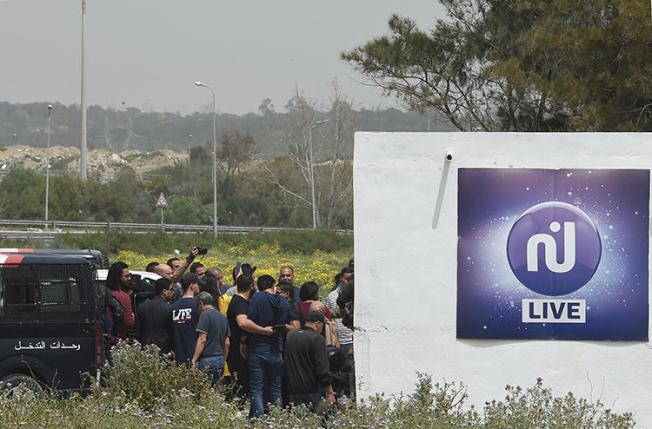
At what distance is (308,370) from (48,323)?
3196 mm

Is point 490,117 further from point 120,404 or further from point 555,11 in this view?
point 120,404

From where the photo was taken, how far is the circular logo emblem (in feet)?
33.9

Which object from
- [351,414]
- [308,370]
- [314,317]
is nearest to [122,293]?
[314,317]

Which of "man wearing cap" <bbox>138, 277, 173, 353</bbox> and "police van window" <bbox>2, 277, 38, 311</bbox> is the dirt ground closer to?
"man wearing cap" <bbox>138, 277, 173, 353</bbox>

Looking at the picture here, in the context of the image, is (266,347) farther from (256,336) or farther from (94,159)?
(94,159)

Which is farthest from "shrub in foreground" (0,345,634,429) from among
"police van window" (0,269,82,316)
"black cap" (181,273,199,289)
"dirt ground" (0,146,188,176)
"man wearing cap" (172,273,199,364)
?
"dirt ground" (0,146,188,176)

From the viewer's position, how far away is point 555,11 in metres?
26.7

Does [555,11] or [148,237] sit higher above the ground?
[555,11]

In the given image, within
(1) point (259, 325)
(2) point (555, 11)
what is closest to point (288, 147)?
(2) point (555, 11)

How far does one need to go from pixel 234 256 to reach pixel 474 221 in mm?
37292

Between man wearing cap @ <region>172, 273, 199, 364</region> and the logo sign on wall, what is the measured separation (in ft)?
11.1

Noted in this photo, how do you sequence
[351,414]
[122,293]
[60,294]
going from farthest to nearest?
[122,293]
[60,294]
[351,414]

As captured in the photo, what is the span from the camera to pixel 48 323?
12.3 m

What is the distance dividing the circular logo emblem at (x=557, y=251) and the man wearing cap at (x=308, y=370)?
1893mm
